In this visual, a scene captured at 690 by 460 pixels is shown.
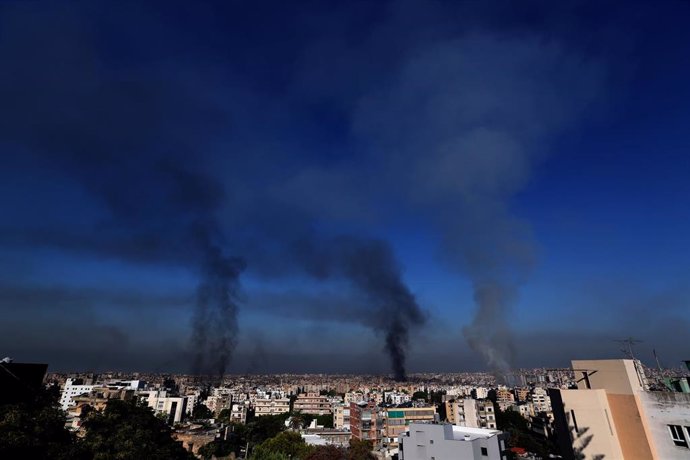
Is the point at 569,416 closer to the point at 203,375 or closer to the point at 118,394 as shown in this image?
the point at 118,394

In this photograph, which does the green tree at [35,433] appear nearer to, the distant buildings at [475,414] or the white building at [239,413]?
the distant buildings at [475,414]

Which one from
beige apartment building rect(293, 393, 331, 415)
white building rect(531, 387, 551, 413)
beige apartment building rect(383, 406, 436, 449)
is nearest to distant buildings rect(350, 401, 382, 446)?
beige apartment building rect(383, 406, 436, 449)

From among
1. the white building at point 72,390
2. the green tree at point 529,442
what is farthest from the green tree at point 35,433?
the white building at point 72,390

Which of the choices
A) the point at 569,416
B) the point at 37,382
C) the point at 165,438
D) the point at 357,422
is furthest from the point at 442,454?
the point at 357,422

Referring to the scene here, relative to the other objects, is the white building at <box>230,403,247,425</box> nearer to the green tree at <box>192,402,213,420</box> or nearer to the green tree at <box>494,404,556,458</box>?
the green tree at <box>192,402,213,420</box>

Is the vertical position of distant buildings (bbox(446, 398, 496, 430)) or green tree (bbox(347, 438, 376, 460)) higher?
distant buildings (bbox(446, 398, 496, 430))

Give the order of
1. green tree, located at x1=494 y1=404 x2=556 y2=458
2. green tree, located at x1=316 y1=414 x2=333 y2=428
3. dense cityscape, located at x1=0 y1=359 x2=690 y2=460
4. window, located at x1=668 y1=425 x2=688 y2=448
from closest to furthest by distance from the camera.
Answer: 1. window, located at x1=668 y1=425 x2=688 y2=448
2. dense cityscape, located at x1=0 y1=359 x2=690 y2=460
3. green tree, located at x1=494 y1=404 x2=556 y2=458
4. green tree, located at x1=316 y1=414 x2=333 y2=428
